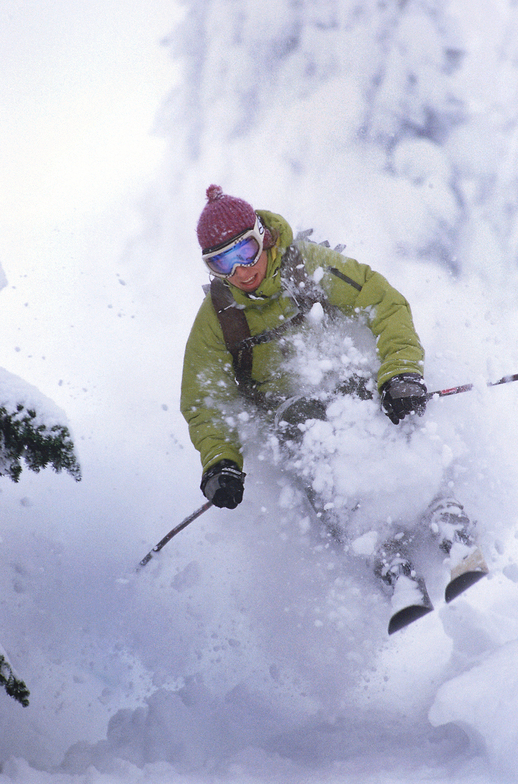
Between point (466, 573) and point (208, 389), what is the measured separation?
1.78 metres

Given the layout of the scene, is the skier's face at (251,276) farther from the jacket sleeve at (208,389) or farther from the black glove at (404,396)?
the black glove at (404,396)

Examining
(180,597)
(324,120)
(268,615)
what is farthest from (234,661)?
(324,120)

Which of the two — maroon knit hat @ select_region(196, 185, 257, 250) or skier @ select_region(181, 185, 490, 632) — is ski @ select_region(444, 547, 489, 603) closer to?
skier @ select_region(181, 185, 490, 632)

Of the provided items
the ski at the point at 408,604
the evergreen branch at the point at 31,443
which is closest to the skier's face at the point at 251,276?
the evergreen branch at the point at 31,443

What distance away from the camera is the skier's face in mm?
2727

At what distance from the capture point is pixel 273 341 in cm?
301

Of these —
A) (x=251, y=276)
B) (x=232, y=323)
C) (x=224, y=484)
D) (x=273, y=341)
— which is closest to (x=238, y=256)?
(x=251, y=276)

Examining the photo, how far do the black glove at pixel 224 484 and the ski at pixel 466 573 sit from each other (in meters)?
1.19

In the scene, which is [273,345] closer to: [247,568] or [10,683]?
[247,568]

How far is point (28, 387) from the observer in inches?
82.5

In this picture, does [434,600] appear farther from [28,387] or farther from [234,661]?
[28,387]

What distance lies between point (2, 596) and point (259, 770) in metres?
1.85

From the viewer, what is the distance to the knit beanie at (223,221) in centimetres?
265

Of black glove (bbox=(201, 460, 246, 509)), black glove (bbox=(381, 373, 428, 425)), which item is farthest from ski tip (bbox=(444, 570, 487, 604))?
black glove (bbox=(201, 460, 246, 509))
